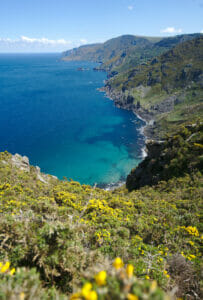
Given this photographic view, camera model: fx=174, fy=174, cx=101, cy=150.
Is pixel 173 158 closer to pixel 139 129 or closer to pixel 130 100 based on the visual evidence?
pixel 139 129

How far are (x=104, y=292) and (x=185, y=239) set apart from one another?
1103 centimetres

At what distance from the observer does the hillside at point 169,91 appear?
119 meters

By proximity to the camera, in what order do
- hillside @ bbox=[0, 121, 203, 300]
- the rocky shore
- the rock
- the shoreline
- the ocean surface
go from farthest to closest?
the rocky shore < the ocean surface < the shoreline < the rock < hillside @ bbox=[0, 121, 203, 300]

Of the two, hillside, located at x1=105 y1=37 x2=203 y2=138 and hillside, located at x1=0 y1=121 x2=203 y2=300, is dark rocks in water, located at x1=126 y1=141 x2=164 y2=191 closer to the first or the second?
hillside, located at x1=0 y1=121 x2=203 y2=300

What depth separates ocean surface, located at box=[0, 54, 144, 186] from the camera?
7462 cm

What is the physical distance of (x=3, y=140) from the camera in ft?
295

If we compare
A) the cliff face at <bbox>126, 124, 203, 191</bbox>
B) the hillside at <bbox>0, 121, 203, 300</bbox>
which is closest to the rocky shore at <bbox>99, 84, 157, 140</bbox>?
the cliff face at <bbox>126, 124, 203, 191</bbox>

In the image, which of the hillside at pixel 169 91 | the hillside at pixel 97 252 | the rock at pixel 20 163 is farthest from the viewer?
the hillside at pixel 169 91

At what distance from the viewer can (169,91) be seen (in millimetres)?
160125

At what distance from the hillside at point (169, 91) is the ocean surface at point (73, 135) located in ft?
47.6

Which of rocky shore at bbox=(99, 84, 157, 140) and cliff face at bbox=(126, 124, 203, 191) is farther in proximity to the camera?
rocky shore at bbox=(99, 84, 157, 140)

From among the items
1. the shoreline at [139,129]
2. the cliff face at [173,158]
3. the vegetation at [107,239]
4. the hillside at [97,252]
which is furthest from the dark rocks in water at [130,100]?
the hillside at [97,252]

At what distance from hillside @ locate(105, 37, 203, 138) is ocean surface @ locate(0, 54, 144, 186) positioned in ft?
47.6

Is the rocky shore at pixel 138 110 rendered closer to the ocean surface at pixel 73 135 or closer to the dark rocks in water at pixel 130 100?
the dark rocks in water at pixel 130 100
